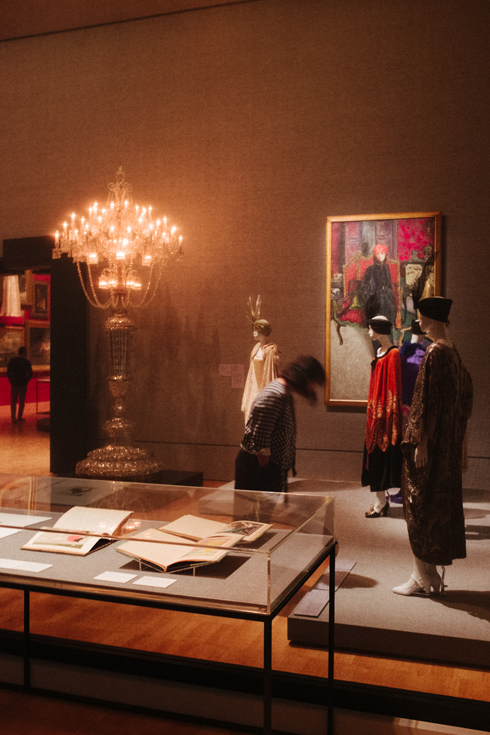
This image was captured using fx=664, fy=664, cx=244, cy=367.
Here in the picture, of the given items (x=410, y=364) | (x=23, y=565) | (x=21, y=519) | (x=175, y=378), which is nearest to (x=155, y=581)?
(x=23, y=565)

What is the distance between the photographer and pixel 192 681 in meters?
2.63

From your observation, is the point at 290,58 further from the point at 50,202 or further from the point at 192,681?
the point at 192,681

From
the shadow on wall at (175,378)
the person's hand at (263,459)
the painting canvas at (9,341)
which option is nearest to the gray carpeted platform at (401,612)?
the person's hand at (263,459)

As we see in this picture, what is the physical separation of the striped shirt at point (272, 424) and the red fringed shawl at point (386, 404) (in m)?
1.63

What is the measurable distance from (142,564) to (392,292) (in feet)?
16.8

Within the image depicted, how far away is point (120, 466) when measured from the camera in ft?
21.5

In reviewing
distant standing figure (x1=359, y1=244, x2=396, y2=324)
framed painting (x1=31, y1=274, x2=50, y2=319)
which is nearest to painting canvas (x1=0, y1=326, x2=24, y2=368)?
framed painting (x1=31, y1=274, x2=50, y2=319)

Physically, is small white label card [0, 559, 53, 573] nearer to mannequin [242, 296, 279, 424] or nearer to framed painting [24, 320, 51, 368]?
mannequin [242, 296, 279, 424]

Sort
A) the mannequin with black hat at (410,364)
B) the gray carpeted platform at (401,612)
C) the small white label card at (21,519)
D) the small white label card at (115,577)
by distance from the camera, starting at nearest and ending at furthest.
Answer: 1. the small white label card at (115,577)
2. the small white label card at (21,519)
3. the gray carpeted platform at (401,612)
4. the mannequin with black hat at (410,364)

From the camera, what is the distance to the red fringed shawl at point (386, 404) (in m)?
5.03

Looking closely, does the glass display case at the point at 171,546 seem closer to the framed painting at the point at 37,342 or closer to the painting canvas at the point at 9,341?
the painting canvas at the point at 9,341

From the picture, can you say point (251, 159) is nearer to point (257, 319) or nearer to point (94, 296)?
point (257, 319)

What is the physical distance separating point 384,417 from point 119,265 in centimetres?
317

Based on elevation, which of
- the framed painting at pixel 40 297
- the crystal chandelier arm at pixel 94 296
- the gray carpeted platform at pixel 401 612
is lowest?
the gray carpeted platform at pixel 401 612
